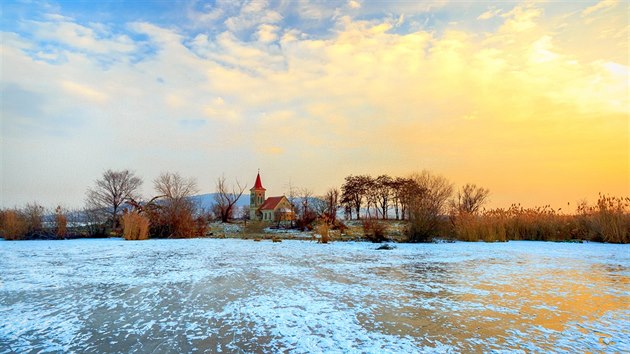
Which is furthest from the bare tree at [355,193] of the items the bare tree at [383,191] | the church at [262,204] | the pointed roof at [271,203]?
the pointed roof at [271,203]

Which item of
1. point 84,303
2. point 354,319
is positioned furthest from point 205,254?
point 354,319

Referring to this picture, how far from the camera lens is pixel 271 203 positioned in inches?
2542

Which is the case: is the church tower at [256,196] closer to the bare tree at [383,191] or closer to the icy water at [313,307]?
the bare tree at [383,191]

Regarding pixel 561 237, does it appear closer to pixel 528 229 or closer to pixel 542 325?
pixel 528 229

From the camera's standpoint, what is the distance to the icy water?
3.89 meters

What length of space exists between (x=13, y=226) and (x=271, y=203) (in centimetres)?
4653

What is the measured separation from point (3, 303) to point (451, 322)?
6.65 metres

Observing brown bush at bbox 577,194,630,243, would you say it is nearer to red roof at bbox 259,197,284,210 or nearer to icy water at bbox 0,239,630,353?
icy water at bbox 0,239,630,353

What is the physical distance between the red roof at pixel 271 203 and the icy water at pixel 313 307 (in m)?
53.2

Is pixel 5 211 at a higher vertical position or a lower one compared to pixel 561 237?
higher

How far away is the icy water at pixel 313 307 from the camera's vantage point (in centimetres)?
389

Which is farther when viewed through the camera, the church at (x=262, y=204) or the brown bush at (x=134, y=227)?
the church at (x=262, y=204)

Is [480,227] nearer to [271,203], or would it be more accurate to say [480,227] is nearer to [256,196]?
[271,203]

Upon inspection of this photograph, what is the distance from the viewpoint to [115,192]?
122 feet
